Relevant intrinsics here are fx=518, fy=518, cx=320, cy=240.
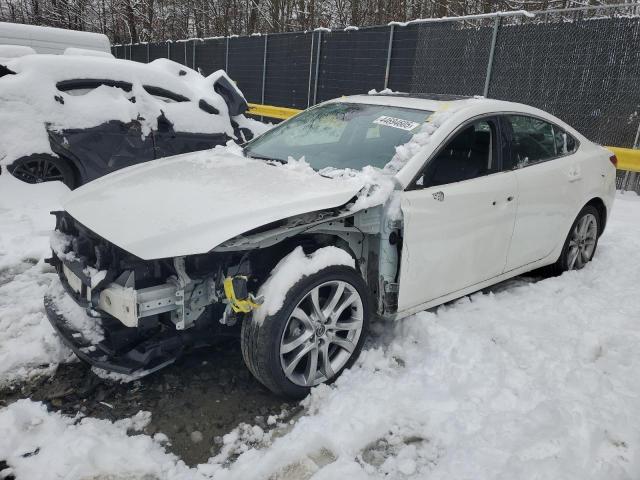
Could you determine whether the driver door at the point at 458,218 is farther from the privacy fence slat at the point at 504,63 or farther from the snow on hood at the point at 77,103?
the privacy fence slat at the point at 504,63

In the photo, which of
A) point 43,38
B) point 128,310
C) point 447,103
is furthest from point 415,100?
point 43,38

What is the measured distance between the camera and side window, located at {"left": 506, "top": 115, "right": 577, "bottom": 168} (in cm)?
382

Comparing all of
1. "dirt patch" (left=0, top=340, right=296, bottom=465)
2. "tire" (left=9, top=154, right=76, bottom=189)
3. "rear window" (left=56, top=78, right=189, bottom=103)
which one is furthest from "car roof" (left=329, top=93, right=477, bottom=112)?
"tire" (left=9, top=154, right=76, bottom=189)

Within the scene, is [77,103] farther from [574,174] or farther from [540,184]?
[574,174]

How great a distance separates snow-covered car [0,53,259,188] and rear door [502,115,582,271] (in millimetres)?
3666

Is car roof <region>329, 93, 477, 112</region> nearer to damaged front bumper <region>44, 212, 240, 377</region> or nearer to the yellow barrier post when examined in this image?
damaged front bumper <region>44, 212, 240, 377</region>

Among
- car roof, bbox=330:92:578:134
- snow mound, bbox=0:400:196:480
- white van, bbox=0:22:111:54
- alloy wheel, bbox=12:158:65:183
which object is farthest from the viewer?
white van, bbox=0:22:111:54

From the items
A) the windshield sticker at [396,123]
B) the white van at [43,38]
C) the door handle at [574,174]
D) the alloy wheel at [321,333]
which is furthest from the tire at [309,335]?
the white van at [43,38]

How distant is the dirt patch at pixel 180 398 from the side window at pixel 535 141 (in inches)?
95.6

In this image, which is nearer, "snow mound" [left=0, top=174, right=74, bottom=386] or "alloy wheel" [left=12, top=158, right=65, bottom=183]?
"snow mound" [left=0, top=174, right=74, bottom=386]

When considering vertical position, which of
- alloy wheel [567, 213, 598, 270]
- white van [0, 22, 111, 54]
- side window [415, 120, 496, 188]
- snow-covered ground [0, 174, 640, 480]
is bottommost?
snow-covered ground [0, 174, 640, 480]

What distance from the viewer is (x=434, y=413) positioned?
2.64 meters

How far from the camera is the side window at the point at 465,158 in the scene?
3227mm

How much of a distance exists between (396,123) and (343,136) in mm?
385
